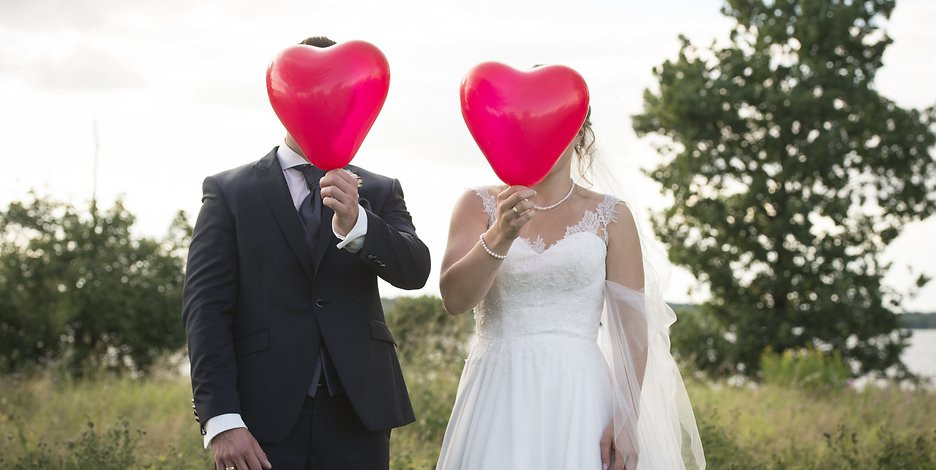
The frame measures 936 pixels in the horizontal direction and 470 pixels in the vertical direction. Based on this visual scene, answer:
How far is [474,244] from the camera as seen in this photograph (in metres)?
3.52

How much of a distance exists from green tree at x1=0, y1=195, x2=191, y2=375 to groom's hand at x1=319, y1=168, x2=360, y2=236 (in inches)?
426

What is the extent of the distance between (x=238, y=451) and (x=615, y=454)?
52.8 inches

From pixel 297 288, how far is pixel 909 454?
521 cm

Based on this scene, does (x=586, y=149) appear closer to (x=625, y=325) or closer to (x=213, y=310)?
(x=625, y=325)

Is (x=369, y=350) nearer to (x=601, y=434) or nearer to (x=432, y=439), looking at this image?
(x=601, y=434)

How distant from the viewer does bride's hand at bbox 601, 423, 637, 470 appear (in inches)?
135

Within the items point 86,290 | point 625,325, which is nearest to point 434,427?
point 625,325

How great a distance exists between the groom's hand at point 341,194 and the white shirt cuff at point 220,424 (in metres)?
0.72

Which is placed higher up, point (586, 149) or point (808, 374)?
point (586, 149)

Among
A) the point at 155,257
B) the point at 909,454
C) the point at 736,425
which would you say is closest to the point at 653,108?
the point at 155,257

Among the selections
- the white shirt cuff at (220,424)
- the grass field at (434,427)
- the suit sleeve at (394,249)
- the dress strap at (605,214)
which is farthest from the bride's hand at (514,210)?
the grass field at (434,427)

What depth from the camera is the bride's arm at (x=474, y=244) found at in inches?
117

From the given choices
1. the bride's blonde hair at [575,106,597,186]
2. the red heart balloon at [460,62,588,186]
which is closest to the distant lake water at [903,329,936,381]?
the bride's blonde hair at [575,106,597,186]

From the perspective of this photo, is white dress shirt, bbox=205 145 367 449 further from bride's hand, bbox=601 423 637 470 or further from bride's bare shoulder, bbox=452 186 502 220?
bride's hand, bbox=601 423 637 470
